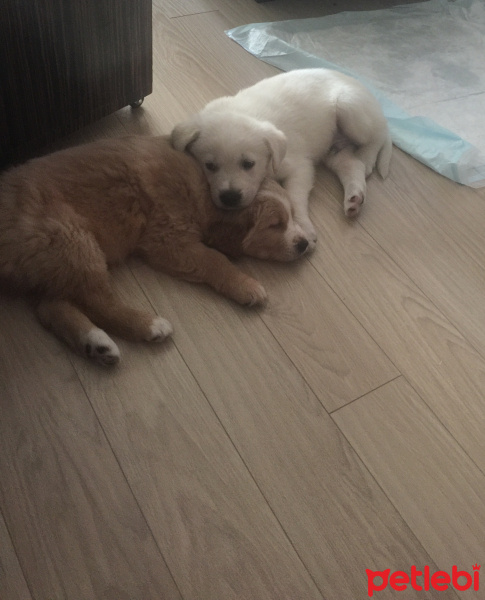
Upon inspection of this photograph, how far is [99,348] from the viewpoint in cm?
125

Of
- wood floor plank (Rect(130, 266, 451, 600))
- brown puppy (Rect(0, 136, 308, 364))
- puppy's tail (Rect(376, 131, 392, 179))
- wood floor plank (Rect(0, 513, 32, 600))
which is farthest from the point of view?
puppy's tail (Rect(376, 131, 392, 179))

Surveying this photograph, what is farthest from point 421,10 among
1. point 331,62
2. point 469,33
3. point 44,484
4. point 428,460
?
point 44,484

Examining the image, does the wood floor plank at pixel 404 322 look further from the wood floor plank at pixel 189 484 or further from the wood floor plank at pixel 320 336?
the wood floor plank at pixel 189 484

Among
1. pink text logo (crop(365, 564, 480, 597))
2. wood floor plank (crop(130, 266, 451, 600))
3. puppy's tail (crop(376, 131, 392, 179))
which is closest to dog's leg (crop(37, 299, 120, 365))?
wood floor plank (crop(130, 266, 451, 600))

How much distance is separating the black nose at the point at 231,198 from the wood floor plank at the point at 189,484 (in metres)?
0.41

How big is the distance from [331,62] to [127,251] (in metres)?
1.29

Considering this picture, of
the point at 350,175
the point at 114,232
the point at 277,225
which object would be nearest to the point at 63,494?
the point at 114,232

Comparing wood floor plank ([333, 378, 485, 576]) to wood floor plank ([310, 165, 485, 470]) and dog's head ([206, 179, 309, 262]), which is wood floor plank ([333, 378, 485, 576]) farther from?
dog's head ([206, 179, 309, 262])

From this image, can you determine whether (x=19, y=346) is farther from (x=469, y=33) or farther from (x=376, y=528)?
(x=469, y=33)

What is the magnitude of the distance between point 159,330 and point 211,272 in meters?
0.22

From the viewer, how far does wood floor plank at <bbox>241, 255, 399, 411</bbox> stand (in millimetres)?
1330

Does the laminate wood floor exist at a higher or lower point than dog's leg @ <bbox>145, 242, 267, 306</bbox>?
lower

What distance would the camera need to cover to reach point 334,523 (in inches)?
44.2

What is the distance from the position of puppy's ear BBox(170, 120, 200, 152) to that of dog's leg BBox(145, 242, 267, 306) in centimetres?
28
